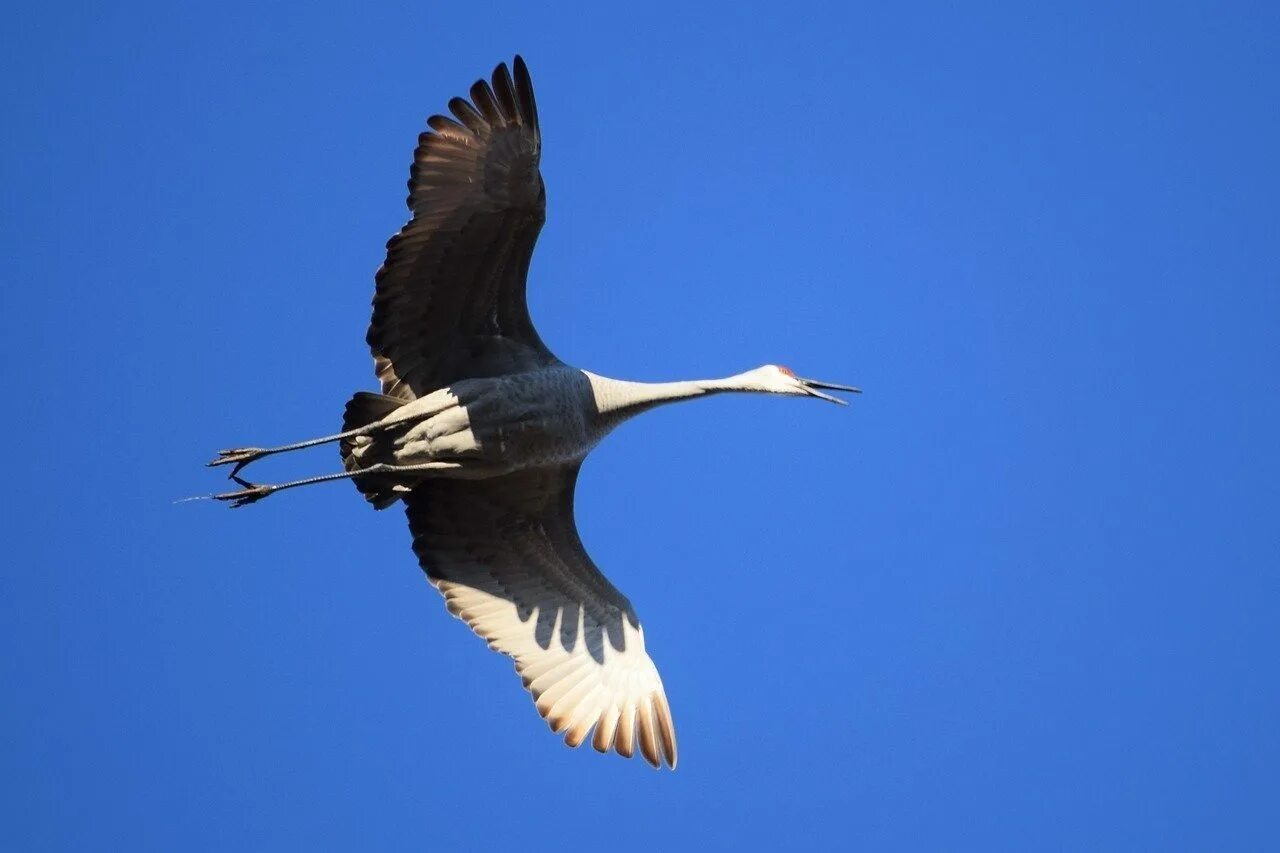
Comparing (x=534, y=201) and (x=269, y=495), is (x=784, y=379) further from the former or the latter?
(x=269, y=495)

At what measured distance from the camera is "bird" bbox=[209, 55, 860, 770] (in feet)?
41.0

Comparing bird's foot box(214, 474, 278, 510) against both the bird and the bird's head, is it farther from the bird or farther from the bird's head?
the bird's head

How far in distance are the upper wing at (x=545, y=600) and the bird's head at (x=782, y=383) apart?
1.58 meters

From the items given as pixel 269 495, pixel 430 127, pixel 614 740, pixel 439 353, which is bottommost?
pixel 614 740

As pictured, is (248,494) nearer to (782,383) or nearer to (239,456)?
(239,456)

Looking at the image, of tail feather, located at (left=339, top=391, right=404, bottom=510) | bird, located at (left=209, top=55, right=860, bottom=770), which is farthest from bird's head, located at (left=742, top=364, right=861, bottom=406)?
tail feather, located at (left=339, top=391, right=404, bottom=510)

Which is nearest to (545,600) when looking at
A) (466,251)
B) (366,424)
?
(366,424)

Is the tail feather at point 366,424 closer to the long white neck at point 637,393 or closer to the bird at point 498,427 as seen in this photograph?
the bird at point 498,427

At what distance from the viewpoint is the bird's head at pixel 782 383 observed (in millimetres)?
13484

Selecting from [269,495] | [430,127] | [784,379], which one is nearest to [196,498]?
[269,495]

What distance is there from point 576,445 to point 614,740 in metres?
2.24

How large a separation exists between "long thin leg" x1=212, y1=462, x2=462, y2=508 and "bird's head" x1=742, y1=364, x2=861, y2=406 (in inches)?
94.4

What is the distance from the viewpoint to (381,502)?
43.4 feet

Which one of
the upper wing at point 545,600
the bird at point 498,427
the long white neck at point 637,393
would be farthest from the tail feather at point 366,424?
the long white neck at point 637,393
